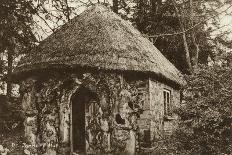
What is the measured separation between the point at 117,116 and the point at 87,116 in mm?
1055

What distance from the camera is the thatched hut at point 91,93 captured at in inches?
553

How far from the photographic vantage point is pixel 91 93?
14656 mm

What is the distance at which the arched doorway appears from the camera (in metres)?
14.6

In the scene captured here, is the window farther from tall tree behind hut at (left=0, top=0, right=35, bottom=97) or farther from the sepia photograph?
tall tree behind hut at (left=0, top=0, right=35, bottom=97)

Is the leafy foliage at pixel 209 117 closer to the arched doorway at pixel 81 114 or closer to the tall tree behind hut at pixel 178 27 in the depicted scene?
the arched doorway at pixel 81 114

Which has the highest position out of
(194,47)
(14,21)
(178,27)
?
(178,27)

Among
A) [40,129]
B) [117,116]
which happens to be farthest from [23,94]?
[117,116]

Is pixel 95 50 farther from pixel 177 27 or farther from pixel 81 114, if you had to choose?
pixel 177 27

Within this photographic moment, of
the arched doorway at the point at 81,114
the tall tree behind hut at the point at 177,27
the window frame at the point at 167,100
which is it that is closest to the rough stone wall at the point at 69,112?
the arched doorway at the point at 81,114

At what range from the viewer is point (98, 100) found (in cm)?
1435

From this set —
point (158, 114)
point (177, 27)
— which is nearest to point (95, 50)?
point (158, 114)

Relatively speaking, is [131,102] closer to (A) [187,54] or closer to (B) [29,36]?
(B) [29,36]

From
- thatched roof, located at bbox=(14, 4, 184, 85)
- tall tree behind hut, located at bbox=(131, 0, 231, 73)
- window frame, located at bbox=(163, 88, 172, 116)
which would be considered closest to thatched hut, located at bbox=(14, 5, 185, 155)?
thatched roof, located at bbox=(14, 4, 184, 85)

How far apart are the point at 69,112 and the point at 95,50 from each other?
218cm
